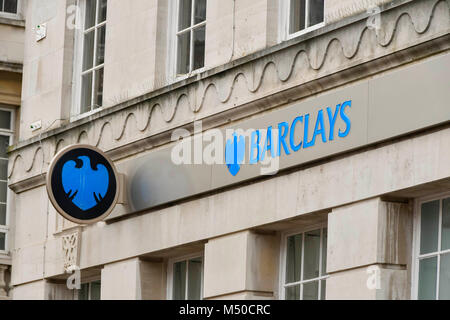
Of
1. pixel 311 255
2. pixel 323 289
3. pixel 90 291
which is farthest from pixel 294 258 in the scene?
pixel 90 291

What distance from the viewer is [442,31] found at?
16453 millimetres

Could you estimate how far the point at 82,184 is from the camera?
21.2 m

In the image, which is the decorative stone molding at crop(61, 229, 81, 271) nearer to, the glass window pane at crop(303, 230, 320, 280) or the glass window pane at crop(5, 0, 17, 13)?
the glass window pane at crop(303, 230, 320, 280)

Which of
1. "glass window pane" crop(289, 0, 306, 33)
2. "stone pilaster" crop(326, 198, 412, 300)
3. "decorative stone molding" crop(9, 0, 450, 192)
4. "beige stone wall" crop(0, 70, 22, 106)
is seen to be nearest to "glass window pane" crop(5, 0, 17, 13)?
"beige stone wall" crop(0, 70, 22, 106)

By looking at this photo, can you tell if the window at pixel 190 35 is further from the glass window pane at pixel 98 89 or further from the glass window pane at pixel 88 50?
the glass window pane at pixel 88 50

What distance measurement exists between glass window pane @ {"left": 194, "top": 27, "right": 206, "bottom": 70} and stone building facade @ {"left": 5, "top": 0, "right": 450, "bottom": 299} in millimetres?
31

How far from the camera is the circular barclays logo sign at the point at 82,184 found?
2105 centimetres

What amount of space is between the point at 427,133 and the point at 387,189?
2.80 ft

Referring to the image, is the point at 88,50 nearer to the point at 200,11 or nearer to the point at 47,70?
the point at 47,70

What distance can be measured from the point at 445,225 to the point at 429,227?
260mm

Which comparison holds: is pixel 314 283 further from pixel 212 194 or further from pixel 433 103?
pixel 433 103

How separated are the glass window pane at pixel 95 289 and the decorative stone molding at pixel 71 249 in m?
0.43

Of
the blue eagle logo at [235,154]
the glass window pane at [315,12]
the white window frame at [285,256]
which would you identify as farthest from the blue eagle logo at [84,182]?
the glass window pane at [315,12]

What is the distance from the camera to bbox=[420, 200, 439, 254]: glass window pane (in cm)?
1705
